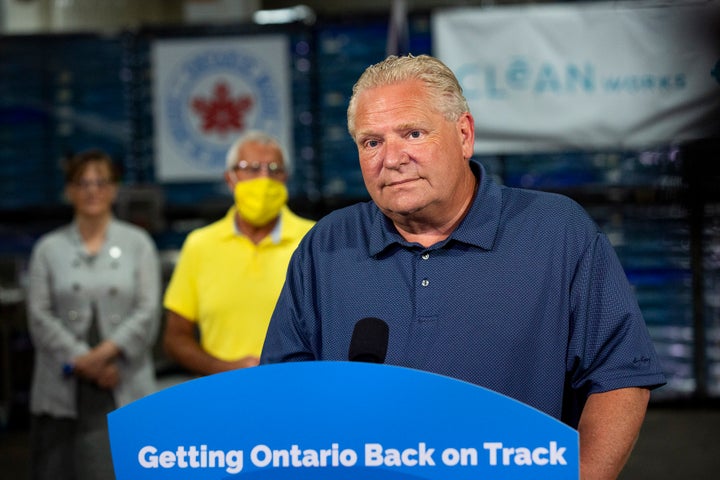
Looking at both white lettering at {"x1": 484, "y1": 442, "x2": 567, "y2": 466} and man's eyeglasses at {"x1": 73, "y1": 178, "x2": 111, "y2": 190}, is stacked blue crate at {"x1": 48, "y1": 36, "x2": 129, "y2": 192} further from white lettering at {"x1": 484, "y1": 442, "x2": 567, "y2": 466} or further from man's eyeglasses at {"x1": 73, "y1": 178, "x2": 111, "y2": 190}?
white lettering at {"x1": 484, "y1": 442, "x2": 567, "y2": 466}

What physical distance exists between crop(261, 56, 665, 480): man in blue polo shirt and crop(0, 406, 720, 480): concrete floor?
13.5 ft

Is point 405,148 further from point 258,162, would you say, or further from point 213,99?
point 213,99

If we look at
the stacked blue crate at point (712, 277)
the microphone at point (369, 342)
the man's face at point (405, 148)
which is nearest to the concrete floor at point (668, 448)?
the stacked blue crate at point (712, 277)

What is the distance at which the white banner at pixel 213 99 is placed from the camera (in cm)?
653

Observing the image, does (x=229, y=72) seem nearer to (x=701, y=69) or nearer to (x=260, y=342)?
(x=701, y=69)

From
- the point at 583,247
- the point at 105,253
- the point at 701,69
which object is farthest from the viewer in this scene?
the point at 701,69

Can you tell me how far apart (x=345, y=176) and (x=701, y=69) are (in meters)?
2.29

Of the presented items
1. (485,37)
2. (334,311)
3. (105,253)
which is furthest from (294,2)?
(334,311)

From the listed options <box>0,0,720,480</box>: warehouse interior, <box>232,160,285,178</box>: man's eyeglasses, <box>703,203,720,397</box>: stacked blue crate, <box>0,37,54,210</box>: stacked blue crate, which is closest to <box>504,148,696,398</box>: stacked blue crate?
<box>0,0,720,480</box>: warehouse interior

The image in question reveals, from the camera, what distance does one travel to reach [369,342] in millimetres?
1494

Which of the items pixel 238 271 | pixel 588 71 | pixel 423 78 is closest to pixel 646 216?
pixel 588 71

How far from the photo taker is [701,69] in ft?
20.2

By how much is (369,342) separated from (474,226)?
0.49m

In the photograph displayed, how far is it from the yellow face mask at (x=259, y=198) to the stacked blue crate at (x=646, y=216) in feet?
10.8
